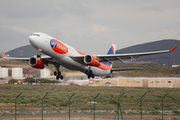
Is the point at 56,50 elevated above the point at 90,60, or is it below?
above

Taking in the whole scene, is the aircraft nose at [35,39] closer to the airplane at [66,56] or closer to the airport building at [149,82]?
the airplane at [66,56]

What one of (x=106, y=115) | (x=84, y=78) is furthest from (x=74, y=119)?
(x=84, y=78)

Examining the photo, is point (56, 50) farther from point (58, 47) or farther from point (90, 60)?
point (90, 60)

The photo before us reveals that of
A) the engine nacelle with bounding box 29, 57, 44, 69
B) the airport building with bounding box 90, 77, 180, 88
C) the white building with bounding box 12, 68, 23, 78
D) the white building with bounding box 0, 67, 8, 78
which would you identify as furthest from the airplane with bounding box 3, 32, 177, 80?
the white building with bounding box 12, 68, 23, 78

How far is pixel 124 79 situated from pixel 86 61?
1604 cm

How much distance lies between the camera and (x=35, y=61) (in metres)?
36.4

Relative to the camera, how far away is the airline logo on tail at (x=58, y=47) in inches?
1193

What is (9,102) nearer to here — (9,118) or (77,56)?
(9,118)

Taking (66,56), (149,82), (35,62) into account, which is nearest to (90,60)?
(66,56)

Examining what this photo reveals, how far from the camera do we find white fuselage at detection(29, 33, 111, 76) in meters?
29.3

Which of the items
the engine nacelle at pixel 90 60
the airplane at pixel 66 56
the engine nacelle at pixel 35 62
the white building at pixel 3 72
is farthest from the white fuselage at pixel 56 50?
the white building at pixel 3 72

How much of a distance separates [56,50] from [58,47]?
48 cm

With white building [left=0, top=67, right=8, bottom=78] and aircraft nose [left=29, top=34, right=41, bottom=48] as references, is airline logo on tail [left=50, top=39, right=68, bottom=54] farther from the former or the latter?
white building [left=0, top=67, right=8, bottom=78]

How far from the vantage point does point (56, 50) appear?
30812 mm
